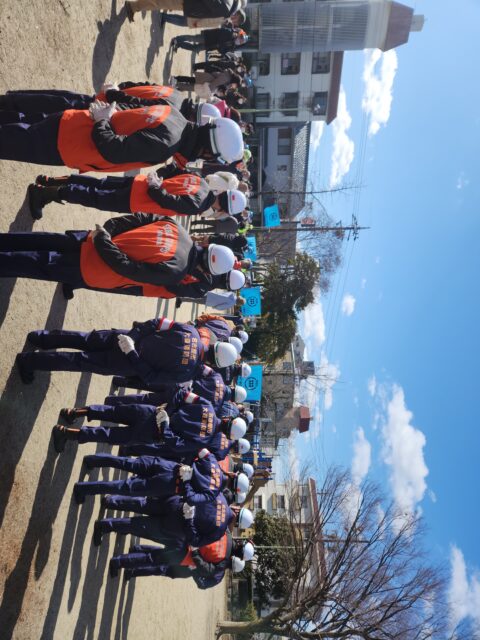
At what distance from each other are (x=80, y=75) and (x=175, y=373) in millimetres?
4447

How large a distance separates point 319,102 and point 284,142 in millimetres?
4284

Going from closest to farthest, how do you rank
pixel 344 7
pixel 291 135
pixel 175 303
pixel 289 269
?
pixel 175 303 → pixel 344 7 → pixel 289 269 → pixel 291 135

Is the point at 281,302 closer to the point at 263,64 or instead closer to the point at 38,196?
the point at 263,64

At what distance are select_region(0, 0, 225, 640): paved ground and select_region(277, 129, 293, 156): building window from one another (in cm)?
2614

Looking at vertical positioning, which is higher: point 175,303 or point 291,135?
point 291,135

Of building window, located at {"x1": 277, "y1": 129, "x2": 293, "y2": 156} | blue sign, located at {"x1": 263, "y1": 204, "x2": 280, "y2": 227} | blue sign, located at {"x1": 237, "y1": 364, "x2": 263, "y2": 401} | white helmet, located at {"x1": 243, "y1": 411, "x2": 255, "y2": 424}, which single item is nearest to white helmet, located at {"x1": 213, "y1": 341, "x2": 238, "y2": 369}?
white helmet, located at {"x1": 243, "y1": 411, "x2": 255, "y2": 424}

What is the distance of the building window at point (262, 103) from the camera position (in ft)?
93.6

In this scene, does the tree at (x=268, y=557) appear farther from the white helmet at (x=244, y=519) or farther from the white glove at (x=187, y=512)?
the white glove at (x=187, y=512)

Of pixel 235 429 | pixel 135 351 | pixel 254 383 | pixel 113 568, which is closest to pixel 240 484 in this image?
pixel 235 429

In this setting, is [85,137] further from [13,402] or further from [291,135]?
[291,135]

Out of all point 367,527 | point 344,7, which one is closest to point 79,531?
point 367,527

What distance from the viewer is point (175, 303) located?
1175cm

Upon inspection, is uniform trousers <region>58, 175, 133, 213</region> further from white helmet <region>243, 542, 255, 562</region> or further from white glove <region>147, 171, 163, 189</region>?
white helmet <region>243, 542, 255, 562</region>

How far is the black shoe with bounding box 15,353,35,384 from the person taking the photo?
4867mm
